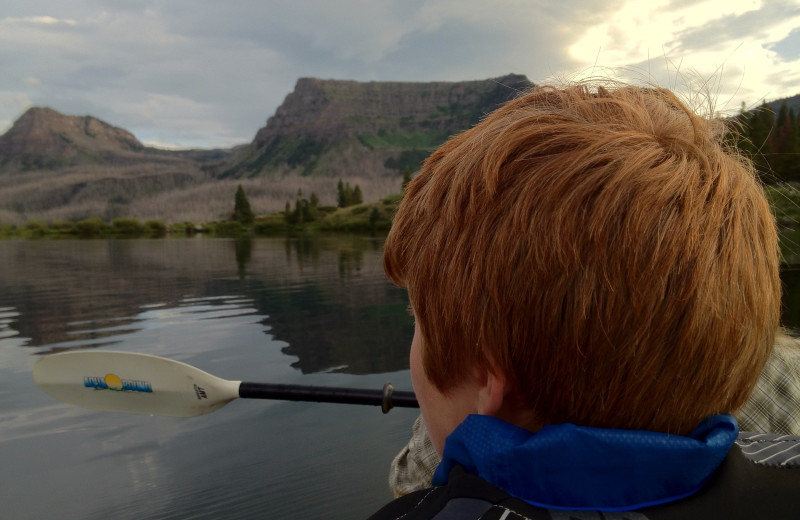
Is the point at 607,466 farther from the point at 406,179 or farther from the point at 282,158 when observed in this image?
the point at 282,158

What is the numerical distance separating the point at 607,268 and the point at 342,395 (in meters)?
2.28

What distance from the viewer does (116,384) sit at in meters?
3.58

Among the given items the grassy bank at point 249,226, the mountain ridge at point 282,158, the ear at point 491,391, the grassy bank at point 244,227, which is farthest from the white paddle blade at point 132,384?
the mountain ridge at point 282,158

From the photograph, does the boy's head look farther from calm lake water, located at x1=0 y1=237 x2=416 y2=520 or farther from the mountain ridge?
the mountain ridge

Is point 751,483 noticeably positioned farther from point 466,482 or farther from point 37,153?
point 37,153

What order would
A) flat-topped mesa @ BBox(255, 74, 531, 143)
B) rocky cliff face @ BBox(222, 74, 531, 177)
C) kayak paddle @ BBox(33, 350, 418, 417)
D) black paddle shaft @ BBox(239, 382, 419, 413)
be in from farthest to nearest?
flat-topped mesa @ BBox(255, 74, 531, 143) → rocky cliff face @ BBox(222, 74, 531, 177) → kayak paddle @ BBox(33, 350, 418, 417) → black paddle shaft @ BBox(239, 382, 419, 413)

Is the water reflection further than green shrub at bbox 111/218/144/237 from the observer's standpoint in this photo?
No

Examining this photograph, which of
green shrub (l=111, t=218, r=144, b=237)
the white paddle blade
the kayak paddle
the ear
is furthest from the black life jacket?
green shrub (l=111, t=218, r=144, b=237)

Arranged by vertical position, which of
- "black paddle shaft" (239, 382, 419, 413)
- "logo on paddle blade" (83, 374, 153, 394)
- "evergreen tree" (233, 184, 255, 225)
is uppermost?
"evergreen tree" (233, 184, 255, 225)

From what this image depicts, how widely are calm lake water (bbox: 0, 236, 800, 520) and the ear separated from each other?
2268 mm

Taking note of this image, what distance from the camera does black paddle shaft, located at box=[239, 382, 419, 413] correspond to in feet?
8.89

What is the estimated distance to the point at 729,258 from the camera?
81 centimetres

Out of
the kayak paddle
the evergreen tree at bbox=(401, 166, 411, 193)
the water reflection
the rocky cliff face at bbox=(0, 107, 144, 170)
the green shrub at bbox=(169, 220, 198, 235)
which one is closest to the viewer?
the evergreen tree at bbox=(401, 166, 411, 193)

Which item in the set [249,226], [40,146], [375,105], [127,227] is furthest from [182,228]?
[40,146]
